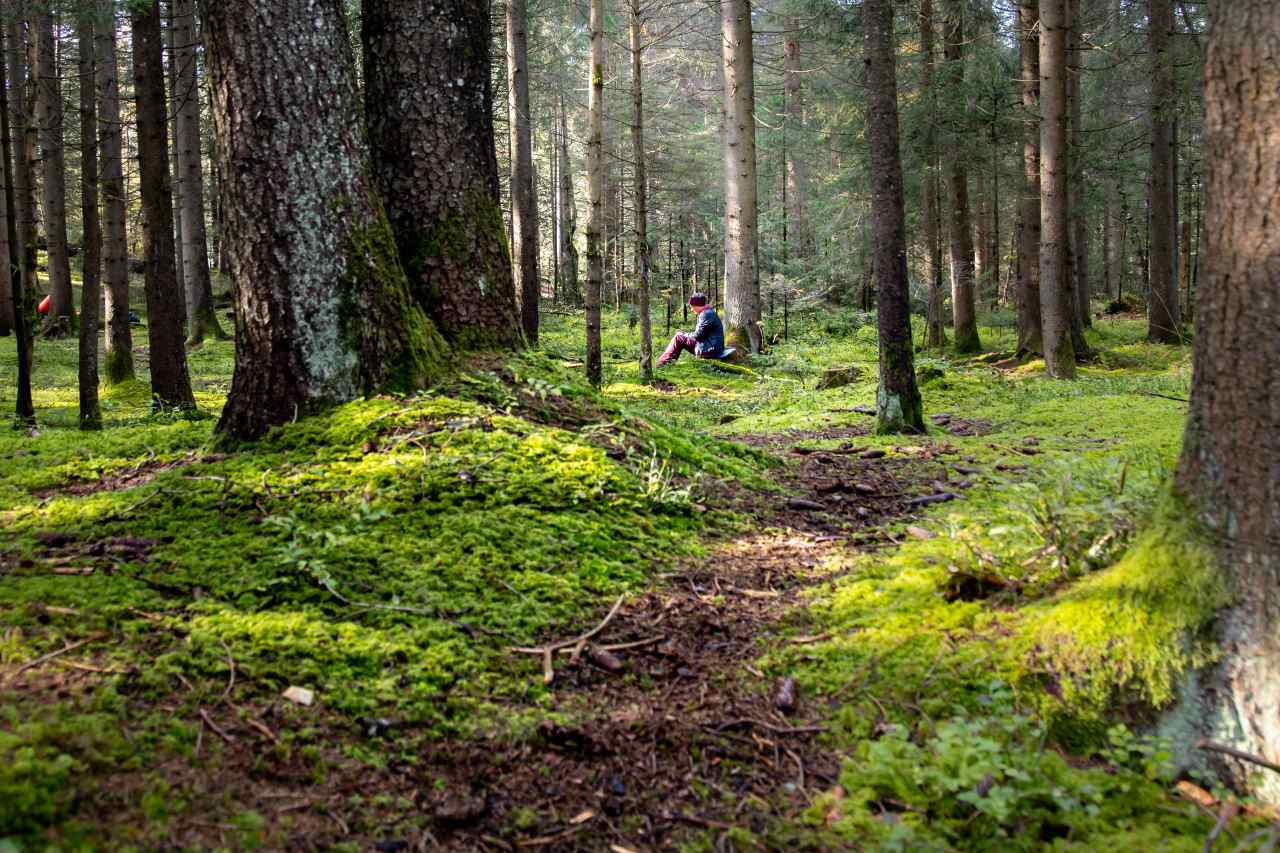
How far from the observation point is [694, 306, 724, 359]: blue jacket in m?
15.5

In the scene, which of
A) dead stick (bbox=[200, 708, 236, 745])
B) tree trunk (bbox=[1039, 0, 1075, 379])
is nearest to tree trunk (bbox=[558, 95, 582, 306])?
tree trunk (bbox=[1039, 0, 1075, 379])

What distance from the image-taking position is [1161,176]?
16922 millimetres

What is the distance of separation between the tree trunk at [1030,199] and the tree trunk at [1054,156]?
7.49 ft

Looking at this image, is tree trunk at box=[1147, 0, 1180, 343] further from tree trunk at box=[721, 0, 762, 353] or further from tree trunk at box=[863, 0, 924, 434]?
tree trunk at box=[863, 0, 924, 434]

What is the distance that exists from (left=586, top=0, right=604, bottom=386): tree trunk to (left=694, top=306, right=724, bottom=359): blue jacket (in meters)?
4.35

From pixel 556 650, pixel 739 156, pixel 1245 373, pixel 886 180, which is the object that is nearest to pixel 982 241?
pixel 739 156

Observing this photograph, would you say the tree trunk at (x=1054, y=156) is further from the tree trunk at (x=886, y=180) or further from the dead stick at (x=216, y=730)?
the dead stick at (x=216, y=730)

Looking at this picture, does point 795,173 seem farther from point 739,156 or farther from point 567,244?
point 739,156

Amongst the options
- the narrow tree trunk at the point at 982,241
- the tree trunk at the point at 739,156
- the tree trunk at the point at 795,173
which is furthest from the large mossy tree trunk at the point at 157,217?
the narrow tree trunk at the point at 982,241

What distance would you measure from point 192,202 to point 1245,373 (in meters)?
17.9

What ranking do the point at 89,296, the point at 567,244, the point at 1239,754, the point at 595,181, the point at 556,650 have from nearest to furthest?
the point at 1239,754, the point at 556,650, the point at 89,296, the point at 595,181, the point at 567,244

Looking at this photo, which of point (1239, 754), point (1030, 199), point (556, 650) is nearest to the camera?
point (1239, 754)

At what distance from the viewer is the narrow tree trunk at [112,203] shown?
983cm

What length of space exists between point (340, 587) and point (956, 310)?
57.6 feet
